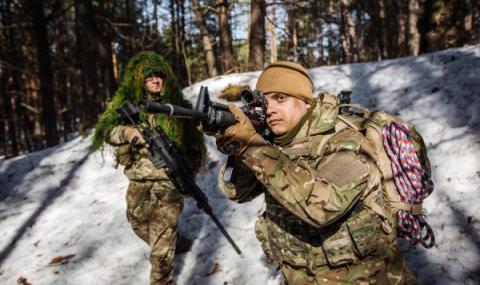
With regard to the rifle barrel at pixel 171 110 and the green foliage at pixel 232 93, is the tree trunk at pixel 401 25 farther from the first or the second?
the rifle barrel at pixel 171 110

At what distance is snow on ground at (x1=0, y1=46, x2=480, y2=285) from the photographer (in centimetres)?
379

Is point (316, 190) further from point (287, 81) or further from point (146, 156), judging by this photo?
point (146, 156)

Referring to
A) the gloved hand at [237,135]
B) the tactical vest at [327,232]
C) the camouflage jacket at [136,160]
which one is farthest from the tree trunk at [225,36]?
the gloved hand at [237,135]

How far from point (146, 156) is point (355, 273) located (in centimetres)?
258

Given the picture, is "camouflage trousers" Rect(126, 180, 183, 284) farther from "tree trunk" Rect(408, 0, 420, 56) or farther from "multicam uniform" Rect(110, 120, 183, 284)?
"tree trunk" Rect(408, 0, 420, 56)

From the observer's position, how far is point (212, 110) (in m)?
1.52

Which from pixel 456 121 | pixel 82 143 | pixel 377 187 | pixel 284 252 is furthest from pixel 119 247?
pixel 456 121

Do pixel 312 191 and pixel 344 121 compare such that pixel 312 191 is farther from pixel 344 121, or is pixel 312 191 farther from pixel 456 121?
pixel 456 121

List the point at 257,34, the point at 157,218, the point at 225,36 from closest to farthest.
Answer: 1. the point at 157,218
2. the point at 257,34
3. the point at 225,36

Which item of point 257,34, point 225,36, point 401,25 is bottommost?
point 257,34

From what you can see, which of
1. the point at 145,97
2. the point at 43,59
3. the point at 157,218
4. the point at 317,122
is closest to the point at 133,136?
the point at 145,97

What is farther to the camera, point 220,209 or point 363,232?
point 220,209

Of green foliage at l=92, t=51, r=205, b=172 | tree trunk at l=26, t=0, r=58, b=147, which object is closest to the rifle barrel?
green foliage at l=92, t=51, r=205, b=172

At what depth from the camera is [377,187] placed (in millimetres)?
2080
